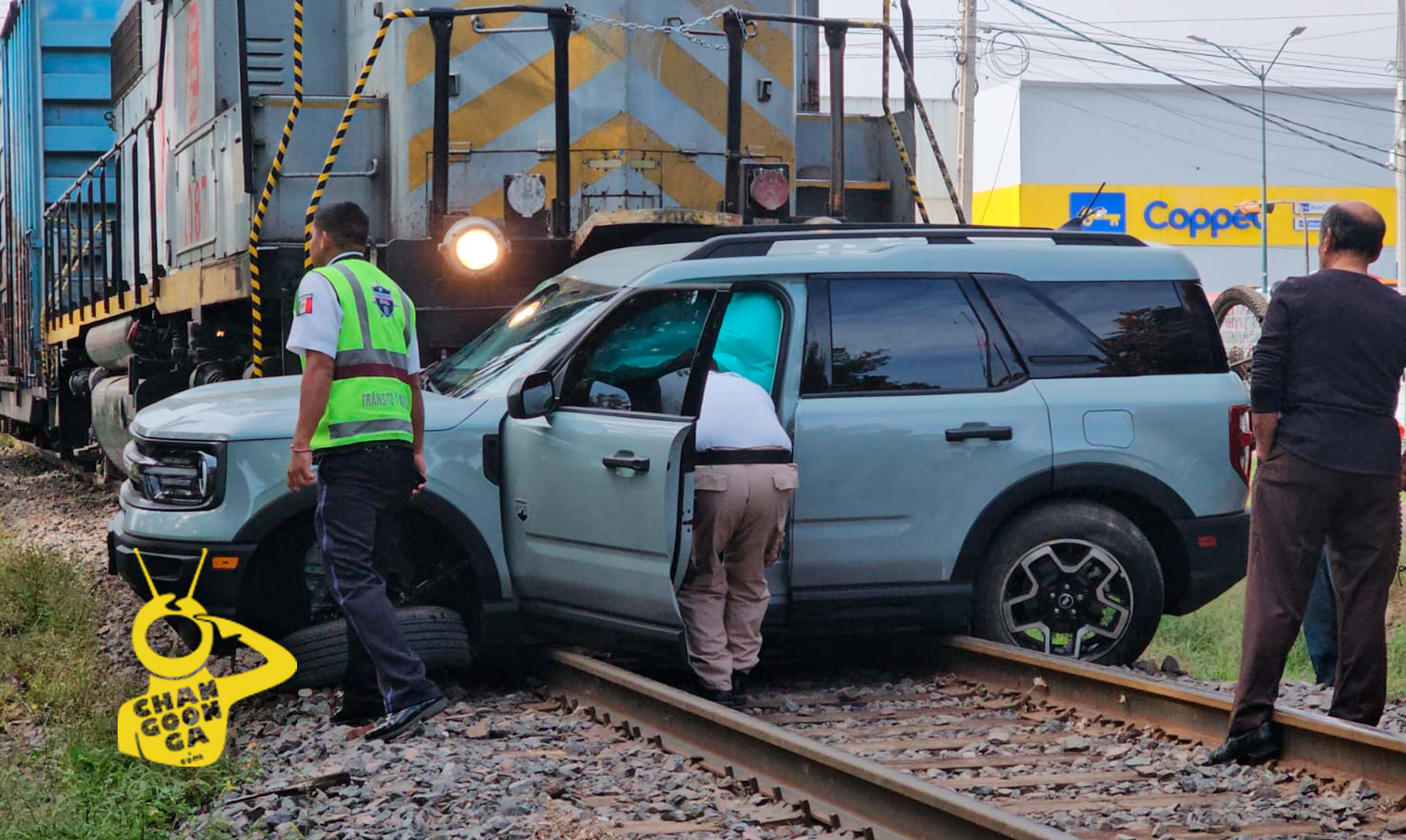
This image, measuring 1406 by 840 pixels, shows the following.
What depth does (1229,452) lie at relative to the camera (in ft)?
22.1

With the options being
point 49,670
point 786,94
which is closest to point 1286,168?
point 786,94

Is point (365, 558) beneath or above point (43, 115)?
beneath

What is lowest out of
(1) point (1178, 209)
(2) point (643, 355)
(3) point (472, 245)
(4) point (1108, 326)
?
(2) point (643, 355)

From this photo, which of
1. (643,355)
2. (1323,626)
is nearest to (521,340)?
(643,355)

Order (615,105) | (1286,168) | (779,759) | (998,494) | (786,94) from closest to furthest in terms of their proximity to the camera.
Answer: (779,759) → (998,494) → (615,105) → (786,94) → (1286,168)

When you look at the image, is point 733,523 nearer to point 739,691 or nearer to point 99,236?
point 739,691

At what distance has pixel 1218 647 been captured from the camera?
9.41 m

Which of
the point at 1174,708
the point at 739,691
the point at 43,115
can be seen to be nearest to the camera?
the point at 1174,708

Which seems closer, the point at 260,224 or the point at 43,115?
the point at 260,224

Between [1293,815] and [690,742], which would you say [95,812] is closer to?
[690,742]

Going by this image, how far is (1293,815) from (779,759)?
1.40m

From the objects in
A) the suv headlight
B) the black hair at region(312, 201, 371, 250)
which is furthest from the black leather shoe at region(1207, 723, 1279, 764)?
the suv headlight

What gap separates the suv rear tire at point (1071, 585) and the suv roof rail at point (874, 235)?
3.57 feet

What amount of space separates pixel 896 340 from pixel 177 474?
2758 millimetres
